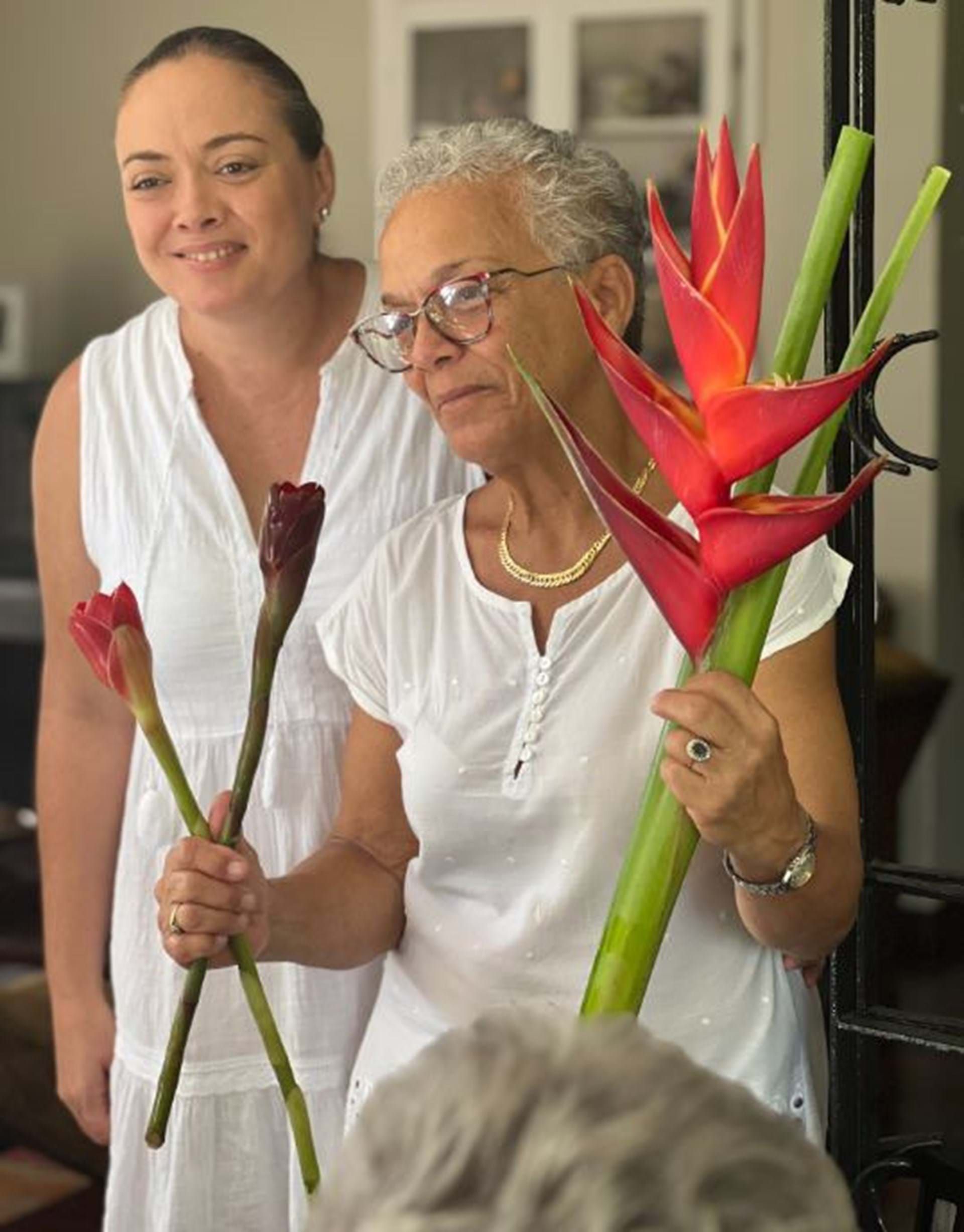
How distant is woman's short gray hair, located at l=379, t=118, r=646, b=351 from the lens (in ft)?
3.90

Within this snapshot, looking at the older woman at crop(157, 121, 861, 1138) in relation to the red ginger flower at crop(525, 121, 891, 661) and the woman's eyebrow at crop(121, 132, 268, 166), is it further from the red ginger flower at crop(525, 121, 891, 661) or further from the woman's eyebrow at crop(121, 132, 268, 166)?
the red ginger flower at crop(525, 121, 891, 661)

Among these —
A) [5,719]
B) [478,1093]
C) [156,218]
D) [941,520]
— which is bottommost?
[5,719]

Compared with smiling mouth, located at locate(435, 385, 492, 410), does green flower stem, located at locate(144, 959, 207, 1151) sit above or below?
below

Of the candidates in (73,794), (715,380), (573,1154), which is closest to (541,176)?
(715,380)

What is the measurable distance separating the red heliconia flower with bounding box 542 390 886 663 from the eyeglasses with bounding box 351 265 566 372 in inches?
13.6

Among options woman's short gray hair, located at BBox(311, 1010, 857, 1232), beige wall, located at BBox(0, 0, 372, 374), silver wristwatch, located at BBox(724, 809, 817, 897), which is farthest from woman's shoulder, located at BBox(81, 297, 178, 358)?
beige wall, located at BBox(0, 0, 372, 374)

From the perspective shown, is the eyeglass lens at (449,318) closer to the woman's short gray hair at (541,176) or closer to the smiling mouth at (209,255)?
the woman's short gray hair at (541,176)

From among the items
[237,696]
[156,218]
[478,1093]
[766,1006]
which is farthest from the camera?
[237,696]

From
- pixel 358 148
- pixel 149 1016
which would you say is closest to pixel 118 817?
pixel 149 1016

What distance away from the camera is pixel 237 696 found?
4.76ft

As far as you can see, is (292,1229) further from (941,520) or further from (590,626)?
(941,520)

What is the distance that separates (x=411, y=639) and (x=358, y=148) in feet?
12.7

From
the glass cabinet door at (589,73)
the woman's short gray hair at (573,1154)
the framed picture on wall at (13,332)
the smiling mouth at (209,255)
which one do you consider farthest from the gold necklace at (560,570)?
the framed picture on wall at (13,332)

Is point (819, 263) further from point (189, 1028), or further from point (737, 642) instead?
point (189, 1028)
